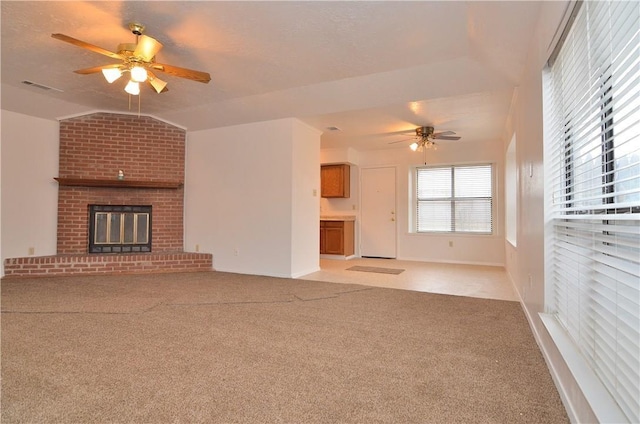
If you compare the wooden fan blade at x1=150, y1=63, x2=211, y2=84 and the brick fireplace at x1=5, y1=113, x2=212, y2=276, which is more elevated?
the wooden fan blade at x1=150, y1=63, x2=211, y2=84

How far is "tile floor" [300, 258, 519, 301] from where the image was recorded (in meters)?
3.84

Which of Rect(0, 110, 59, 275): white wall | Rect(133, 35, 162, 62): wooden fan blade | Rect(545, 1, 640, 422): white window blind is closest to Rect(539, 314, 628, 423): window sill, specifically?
Rect(545, 1, 640, 422): white window blind

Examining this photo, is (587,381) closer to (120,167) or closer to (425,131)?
(425,131)

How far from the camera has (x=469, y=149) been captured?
602cm

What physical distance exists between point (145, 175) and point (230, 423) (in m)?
4.83

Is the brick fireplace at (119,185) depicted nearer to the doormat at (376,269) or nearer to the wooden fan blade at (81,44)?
the doormat at (376,269)

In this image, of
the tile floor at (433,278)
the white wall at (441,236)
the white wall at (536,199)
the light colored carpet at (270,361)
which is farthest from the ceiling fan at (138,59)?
the white wall at (441,236)

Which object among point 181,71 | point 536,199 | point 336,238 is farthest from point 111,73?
point 336,238

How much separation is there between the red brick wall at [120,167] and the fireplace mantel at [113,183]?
93mm

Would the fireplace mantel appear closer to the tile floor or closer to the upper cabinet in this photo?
the tile floor

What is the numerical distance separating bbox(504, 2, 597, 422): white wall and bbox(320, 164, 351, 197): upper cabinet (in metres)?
3.98

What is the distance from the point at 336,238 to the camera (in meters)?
6.70

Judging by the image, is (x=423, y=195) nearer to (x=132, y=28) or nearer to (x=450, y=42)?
(x=450, y=42)

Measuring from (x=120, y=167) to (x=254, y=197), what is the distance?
2209mm
